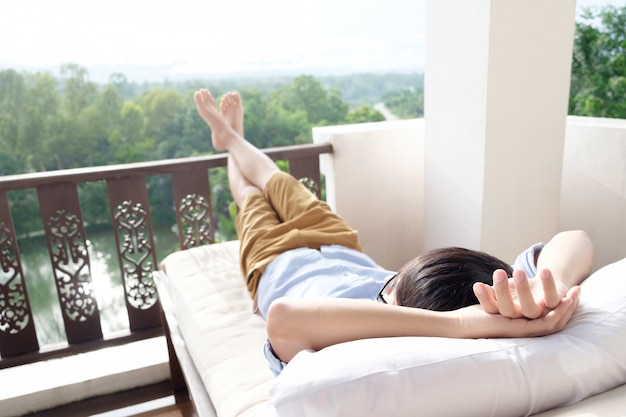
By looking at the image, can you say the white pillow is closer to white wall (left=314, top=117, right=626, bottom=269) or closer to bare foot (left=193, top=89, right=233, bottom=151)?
white wall (left=314, top=117, right=626, bottom=269)

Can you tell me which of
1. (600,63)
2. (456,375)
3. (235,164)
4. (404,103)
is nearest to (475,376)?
(456,375)

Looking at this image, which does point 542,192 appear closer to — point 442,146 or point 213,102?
point 442,146

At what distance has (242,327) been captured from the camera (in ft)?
4.68

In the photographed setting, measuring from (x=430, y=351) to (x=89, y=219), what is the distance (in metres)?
11.5

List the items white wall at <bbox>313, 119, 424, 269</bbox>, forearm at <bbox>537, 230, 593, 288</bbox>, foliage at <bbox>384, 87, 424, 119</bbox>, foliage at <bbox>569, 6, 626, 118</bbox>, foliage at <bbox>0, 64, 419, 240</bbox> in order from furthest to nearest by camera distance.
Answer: foliage at <bbox>384, 87, 424, 119</bbox> → foliage at <bbox>0, 64, 419, 240</bbox> → foliage at <bbox>569, 6, 626, 118</bbox> → white wall at <bbox>313, 119, 424, 269</bbox> → forearm at <bbox>537, 230, 593, 288</bbox>

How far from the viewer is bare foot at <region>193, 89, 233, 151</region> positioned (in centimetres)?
226

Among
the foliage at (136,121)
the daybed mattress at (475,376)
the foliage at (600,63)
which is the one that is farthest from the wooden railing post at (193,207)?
the foliage at (136,121)

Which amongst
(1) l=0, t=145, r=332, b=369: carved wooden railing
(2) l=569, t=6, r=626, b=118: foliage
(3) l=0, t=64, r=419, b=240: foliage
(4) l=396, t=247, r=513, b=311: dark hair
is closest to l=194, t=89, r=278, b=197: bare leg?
(1) l=0, t=145, r=332, b=369: carved wooden railing

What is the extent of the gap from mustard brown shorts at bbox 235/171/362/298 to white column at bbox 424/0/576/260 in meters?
0.64

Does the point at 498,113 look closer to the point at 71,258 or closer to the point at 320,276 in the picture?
the point at 320,276

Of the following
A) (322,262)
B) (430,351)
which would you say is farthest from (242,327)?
(430,351)

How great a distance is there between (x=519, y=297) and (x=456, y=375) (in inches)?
6.2

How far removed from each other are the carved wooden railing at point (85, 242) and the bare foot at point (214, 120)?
0.09 metres

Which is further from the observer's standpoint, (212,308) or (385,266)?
(385,266)
